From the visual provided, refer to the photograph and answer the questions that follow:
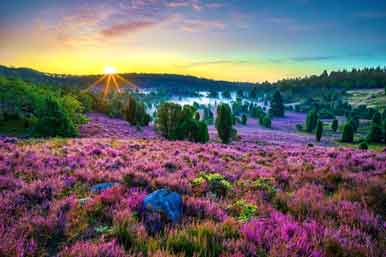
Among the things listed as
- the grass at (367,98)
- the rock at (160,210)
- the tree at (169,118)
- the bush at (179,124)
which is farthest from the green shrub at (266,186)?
the grass at (367,98)

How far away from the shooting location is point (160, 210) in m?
4.67

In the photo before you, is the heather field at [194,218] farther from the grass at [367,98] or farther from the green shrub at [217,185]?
the grass at [367,98]

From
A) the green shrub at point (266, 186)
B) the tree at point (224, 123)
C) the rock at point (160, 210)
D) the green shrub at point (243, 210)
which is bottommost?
the tree at point (224, 123)

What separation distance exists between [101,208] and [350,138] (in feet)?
259

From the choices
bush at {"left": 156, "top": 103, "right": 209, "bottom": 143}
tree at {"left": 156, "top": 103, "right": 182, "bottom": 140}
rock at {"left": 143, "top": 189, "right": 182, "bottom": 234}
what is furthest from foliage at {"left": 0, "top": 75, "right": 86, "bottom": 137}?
rock at {"left": 143, "top": 189, "right": 182, "bottom": 234}

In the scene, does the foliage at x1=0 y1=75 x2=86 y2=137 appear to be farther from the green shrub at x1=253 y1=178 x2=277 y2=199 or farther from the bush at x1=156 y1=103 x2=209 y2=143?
the green shrub at x1=253 y1=178 x2=277 y2=199

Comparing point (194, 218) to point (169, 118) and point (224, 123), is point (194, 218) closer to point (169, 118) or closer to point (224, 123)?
point (169, 118)

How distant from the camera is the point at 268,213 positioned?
534 cm

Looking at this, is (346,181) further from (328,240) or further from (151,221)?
(151,221)

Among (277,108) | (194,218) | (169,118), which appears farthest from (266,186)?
(277,108)

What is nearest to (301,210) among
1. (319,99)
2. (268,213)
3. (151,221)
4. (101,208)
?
(268,213)

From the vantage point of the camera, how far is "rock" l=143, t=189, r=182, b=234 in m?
4.39

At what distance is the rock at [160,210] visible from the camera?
14.4 ft

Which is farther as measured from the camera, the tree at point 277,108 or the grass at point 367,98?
the grass at point 367,98
